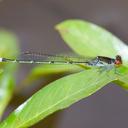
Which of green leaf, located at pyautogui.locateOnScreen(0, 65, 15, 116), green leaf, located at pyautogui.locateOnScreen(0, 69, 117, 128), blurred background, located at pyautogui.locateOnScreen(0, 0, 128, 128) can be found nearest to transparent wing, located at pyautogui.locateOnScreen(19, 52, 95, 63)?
green leaf, located at pyautogui.locateOnScreen(0, 65, 15, 116)

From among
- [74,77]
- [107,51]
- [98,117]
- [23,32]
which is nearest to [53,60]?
[107,51]

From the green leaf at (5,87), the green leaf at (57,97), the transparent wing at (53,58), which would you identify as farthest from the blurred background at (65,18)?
the green leaf at (57,97)

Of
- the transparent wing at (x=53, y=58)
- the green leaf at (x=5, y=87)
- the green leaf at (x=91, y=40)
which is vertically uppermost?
the green leaf at (x=91, y=40)

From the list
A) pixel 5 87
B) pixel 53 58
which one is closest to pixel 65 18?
pixel 53 58

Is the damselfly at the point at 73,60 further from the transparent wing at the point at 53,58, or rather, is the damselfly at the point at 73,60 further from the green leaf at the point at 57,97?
the green leaf at the point at 57,97

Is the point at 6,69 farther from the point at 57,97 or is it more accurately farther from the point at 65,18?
the point at 65,18

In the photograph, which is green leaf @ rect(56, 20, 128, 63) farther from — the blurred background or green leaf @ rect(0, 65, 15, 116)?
the blurred background

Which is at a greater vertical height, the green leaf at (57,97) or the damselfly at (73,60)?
the damselfly at (73,60)
